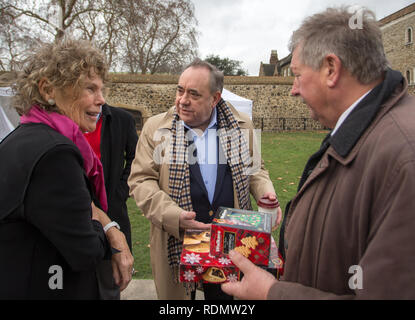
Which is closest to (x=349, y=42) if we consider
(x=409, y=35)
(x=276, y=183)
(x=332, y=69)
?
(x=332, y=69)

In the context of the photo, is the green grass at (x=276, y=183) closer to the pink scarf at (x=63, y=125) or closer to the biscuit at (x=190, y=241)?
the biscuit at (x=190, y=241)

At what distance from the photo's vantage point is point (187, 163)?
2.08m

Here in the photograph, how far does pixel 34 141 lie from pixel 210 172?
1.27m

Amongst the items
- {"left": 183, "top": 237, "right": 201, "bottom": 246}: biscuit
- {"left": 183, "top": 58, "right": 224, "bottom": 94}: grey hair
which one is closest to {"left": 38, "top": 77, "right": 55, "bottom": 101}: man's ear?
{"left": 183, "top": 237, "right": 201, "bottom": 246}: biscuit

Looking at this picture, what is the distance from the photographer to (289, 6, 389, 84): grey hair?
108cm

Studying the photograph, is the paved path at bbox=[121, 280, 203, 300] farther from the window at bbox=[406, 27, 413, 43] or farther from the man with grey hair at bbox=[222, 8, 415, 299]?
the window at bbox=[406, 27, 413, 43]

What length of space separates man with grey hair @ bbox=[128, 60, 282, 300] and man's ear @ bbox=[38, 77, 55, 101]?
891mm

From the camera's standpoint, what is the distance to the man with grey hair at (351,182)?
2.67 ft

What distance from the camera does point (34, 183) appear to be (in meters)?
1.11

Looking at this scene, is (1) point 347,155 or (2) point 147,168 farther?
(2) point 147,168

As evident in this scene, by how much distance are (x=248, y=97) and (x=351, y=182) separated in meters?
19.1

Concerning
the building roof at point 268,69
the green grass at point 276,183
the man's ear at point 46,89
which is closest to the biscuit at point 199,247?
the man's ear at point 46,89
